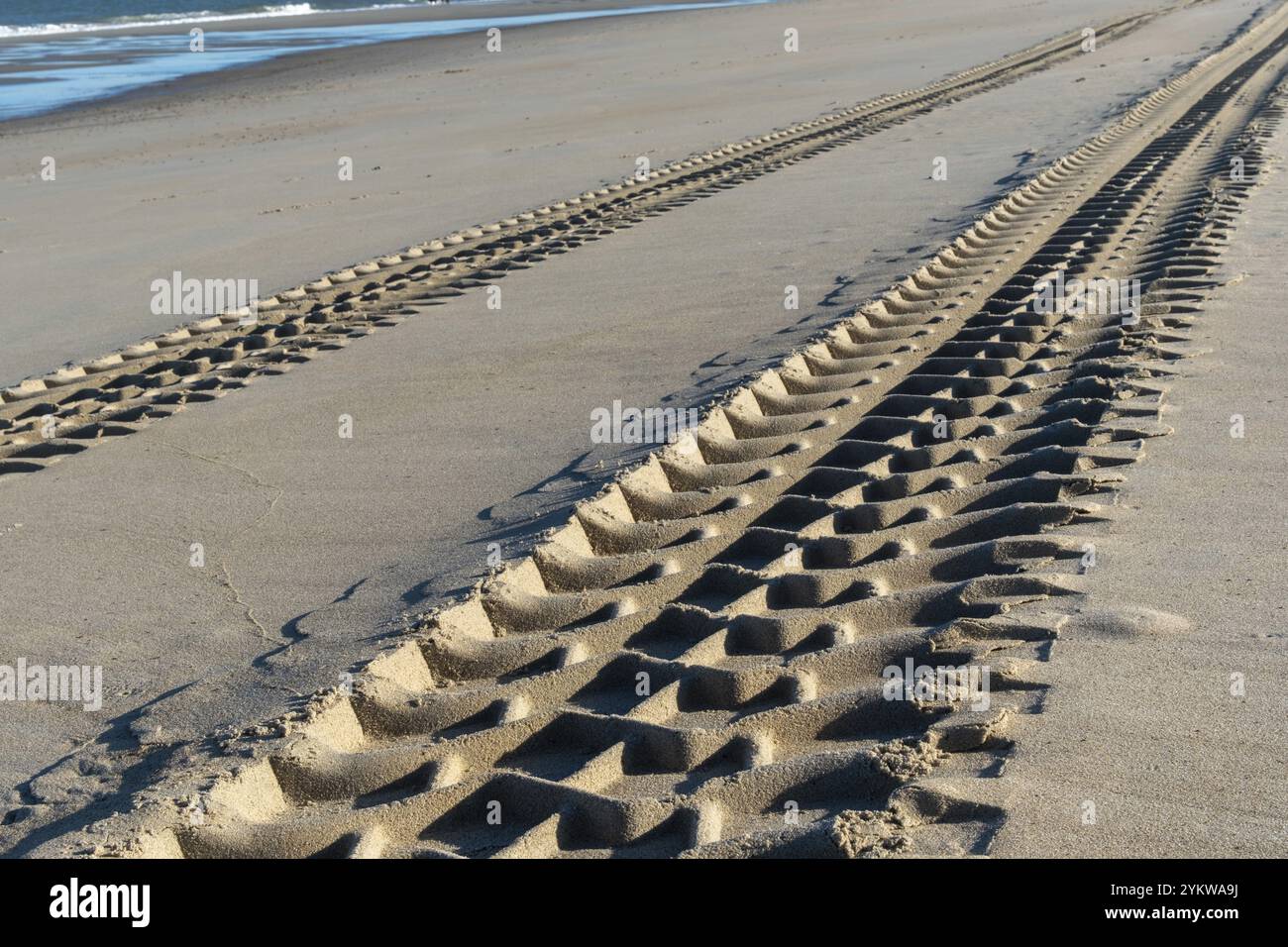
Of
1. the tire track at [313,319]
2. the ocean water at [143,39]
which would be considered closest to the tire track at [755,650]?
the tire track at [313,319]

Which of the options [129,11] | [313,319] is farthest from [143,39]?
[313,319]

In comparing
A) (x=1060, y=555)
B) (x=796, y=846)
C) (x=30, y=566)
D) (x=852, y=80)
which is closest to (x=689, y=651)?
(x=796, y=846)

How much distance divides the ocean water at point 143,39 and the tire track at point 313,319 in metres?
14.0

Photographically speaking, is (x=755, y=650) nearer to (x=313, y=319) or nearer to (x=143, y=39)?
(x=313, y=319)

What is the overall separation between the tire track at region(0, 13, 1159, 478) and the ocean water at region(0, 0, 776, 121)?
45.8ft

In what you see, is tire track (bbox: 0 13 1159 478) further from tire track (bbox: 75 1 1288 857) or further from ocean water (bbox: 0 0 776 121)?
ocean water (bbox: 0 0 776 121)

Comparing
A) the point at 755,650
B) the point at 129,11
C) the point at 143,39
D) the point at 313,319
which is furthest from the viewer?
the point at 129,11

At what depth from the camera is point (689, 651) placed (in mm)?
3777

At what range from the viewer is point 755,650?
384 centimetres

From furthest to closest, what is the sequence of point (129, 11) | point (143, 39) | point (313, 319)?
point (129, 11) < point (143, 39) < point (313, 319)

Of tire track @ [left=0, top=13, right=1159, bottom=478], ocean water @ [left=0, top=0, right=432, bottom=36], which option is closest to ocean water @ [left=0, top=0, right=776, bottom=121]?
ocean water @ [left=0, top=0, right=432, bottom=36]

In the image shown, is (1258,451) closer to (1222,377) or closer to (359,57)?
(1222,377)

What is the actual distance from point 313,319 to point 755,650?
220 inches

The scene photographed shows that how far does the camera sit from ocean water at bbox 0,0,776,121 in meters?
27.1
